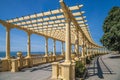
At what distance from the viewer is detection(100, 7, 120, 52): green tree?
948 inches

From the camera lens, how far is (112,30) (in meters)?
24.5

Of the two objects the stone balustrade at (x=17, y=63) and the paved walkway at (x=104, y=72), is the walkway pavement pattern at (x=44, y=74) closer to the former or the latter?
the paved walkway at (x=104, y=72)

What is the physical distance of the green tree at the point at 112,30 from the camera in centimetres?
2407

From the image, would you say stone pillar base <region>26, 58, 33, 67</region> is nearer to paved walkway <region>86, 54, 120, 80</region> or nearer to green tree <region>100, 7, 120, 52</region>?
paved walkway <region>86, 54, 120, 80</region>

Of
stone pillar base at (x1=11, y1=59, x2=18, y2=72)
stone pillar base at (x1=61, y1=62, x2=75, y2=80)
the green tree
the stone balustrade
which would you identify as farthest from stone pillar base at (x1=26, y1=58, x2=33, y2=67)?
the green tree

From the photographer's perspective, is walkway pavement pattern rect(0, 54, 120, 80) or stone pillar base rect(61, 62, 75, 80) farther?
walkway pavement pattern rect(0, 54, 120, 80)

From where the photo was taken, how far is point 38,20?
1199 centimetres

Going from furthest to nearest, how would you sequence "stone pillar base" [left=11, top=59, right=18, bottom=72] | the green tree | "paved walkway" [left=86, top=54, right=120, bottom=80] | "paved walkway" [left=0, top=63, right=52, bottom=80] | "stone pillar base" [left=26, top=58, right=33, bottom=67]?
the green tree
"stone pillar base" [left=26, top=58, right=33, bottom=67]
"stone pillar base" [left=11, top=59, right=18, bottom=72]
"paved walkway" [left=86, top=54, right=120, bottom=80]
"paved walkway" [left=0, top=63, right=52, bottom=80]

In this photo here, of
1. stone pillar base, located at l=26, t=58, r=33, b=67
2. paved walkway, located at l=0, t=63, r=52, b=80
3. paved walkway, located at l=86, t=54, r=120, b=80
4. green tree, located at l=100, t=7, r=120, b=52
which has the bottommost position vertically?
paved walkway, located at l=86, t=54, r=120, b=80

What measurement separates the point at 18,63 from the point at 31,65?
2.07 meters

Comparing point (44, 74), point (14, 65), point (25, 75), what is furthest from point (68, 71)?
point (14, 65)

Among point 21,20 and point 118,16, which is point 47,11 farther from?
point 118,16

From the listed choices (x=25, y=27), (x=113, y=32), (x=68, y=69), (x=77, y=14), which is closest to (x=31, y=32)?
(x=25, y=27)

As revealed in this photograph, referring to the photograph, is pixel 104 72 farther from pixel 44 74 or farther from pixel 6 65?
pixel 6 65
